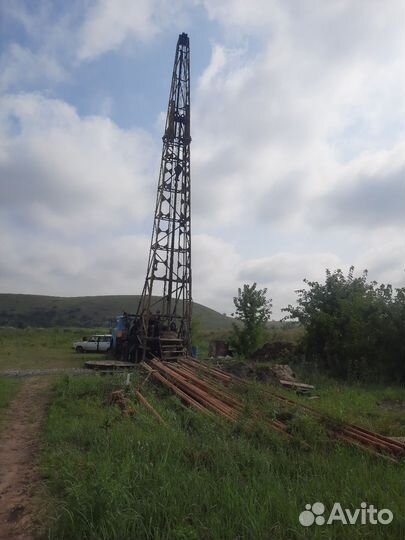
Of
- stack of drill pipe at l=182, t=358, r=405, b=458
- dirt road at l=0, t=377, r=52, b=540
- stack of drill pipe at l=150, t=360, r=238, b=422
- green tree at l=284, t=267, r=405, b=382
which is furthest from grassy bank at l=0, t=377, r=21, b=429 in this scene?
green tree at l=284, t=267, r=405, b=382

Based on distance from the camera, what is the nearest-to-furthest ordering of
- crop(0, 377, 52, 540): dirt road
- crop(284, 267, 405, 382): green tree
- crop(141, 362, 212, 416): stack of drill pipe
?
crop(0, 377, 52, 540): dirt road
crop(141, 362, 212, 416): stack of drill pipe
crop(284, 267, 405, 382): green tree

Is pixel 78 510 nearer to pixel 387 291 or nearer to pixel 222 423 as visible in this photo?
pixel 222 423

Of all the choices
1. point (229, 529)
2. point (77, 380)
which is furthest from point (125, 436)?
point (77, 380)

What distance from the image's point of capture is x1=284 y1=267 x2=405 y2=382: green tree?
50.0 feet

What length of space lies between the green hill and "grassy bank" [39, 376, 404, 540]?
77629 mm

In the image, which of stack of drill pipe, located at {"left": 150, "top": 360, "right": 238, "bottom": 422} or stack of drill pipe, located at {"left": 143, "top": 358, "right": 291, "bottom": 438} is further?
stack of drill pipe, located at {"left": 150, "top": 360, "right": 238, "bottom": 422}

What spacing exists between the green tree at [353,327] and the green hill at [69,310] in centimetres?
6545

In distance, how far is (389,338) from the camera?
15.3 metres

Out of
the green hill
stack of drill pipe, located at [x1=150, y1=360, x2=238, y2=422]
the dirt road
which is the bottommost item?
the dirt road

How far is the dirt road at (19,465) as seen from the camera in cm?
406

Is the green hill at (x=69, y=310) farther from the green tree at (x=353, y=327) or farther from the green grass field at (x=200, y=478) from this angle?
the green grass field at (x=200, y=478)

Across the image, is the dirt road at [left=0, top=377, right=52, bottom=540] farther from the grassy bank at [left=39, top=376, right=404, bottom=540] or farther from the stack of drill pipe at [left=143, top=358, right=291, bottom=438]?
the stack of drill pipe at [left=143, top=358, right=291, bottom=438]

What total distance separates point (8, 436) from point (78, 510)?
155 inches

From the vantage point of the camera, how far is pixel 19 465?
18.6 feet
